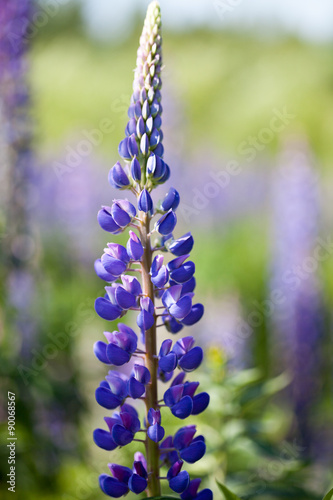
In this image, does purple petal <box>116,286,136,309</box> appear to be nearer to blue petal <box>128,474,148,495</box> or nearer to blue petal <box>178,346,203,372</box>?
blue petal <box>178,346,203,372</box>

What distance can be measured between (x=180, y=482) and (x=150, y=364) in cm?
22

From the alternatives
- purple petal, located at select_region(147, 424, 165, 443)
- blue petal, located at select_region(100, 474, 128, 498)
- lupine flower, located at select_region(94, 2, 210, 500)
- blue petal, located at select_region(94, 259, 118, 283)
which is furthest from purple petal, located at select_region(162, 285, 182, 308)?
blue petal, located at select_region(100, 474, 128, 498)

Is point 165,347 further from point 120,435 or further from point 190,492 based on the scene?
point 190,492

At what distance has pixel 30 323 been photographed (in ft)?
8.51

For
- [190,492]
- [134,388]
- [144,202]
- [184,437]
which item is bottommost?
[190,492]

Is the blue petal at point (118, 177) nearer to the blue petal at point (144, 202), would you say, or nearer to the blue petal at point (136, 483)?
the blue petal at point (144, 202)

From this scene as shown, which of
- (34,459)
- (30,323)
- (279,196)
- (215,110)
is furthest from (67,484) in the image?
(215,110)

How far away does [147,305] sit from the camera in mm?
1084

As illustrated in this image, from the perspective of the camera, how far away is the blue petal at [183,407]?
1.07 meters

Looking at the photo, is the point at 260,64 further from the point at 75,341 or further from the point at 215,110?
the point at 75,341

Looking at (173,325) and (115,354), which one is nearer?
(115,354)

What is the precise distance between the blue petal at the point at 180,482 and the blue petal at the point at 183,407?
0.33ft

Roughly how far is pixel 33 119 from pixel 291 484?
201 cm

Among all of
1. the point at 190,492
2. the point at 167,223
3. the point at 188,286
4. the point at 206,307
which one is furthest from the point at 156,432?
the point at 206,307
